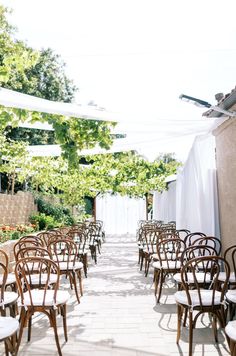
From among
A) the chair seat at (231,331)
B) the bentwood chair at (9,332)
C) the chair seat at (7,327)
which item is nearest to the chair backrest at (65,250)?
the bentwood chair at (9,332)

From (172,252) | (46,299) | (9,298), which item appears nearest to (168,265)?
(172,252)

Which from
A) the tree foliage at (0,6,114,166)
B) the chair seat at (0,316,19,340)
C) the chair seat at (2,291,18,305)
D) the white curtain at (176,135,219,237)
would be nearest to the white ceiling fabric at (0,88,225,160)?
the tree foliage at (0,6,114,166)

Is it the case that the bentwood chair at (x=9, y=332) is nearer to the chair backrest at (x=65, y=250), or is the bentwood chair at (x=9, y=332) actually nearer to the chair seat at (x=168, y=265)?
the chair backrest at (x=65, y=250)

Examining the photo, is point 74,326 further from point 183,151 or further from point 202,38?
point 202,38

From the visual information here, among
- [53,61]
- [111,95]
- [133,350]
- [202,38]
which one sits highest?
[53,61]

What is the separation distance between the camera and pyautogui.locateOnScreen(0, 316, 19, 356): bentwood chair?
9.33 ft

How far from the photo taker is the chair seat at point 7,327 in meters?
2.84

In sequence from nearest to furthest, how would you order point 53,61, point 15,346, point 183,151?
1. point 15,346
2. point 183,151
3. point 53,61

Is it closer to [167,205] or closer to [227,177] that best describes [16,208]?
[227,177]

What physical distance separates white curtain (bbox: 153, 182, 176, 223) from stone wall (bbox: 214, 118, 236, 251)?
8051 mm

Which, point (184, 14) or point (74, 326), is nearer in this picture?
Answer: point (74, 326)

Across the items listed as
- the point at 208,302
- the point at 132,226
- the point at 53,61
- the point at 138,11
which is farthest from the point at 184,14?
the point at 132,226

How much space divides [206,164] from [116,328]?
353 cm

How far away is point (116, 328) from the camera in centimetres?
436
